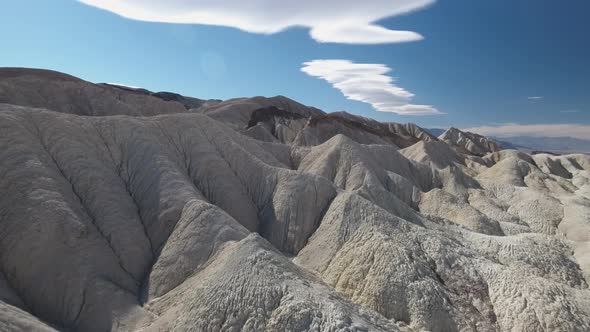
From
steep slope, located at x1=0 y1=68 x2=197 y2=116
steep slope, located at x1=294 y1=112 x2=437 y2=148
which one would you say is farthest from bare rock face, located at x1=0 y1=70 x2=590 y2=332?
steep slope, located at x1=294 y1=112 x2=437 y2=148

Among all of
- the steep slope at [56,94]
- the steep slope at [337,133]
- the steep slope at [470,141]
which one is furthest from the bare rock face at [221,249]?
the steep slope at [470,141]

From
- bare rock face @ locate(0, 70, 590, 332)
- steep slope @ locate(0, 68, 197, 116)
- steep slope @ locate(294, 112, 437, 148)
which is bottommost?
bare rock face @ locate(0, 70, 590, 332)

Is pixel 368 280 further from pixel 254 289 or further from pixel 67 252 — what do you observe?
pixel 67 252

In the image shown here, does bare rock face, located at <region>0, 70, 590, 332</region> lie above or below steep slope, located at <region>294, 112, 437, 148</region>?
below

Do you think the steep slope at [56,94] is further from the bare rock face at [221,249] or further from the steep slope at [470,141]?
the steep slope at [470,141]

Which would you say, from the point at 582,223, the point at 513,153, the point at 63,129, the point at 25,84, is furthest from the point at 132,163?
the point at 513,153

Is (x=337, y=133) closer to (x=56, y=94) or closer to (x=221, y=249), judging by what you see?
(x=56, y=94)

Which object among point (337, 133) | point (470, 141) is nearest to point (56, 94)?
point (337, 133)

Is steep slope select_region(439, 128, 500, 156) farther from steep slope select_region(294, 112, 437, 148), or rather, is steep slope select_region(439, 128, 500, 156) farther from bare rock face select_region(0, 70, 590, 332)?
bare rock face select_region(0, 70, 590, 332)
